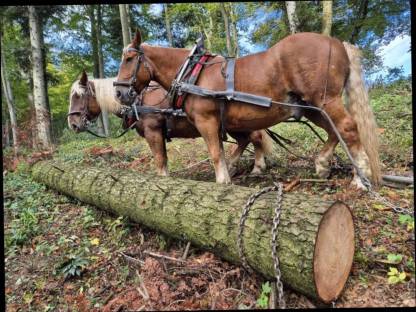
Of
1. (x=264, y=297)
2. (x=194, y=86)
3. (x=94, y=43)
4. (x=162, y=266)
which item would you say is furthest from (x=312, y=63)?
(x=94, y=43)

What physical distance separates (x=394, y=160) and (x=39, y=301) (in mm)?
4968

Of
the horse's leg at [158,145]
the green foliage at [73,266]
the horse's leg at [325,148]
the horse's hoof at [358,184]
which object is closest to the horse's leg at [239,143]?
the horse's leg at [158,145]

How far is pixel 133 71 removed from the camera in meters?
4.06

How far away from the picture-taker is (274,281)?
238cm

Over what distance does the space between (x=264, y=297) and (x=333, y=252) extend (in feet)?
2.12

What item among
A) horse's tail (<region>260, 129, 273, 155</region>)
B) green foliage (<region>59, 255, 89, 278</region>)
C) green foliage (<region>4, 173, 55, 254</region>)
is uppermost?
horse's tail (<region>260, 129, 273, 155</region>)

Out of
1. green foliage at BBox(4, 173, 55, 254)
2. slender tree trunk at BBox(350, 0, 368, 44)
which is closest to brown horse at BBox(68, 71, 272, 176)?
green foliage at BBox(4, 173, 55, 254)

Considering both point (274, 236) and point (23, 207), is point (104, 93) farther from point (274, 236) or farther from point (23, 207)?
point (274, 236)

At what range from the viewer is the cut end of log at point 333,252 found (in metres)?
2.12

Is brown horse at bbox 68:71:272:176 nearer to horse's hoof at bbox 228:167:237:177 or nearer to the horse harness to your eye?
horse's hoof at bbox 228:167:237:177

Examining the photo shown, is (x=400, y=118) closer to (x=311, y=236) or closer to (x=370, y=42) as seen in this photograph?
(x=370, y=42)

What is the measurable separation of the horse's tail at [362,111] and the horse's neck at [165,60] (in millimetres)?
2147

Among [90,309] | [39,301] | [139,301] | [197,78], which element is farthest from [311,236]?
[39,301]

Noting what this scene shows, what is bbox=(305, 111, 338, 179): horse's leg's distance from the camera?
3870 mm
